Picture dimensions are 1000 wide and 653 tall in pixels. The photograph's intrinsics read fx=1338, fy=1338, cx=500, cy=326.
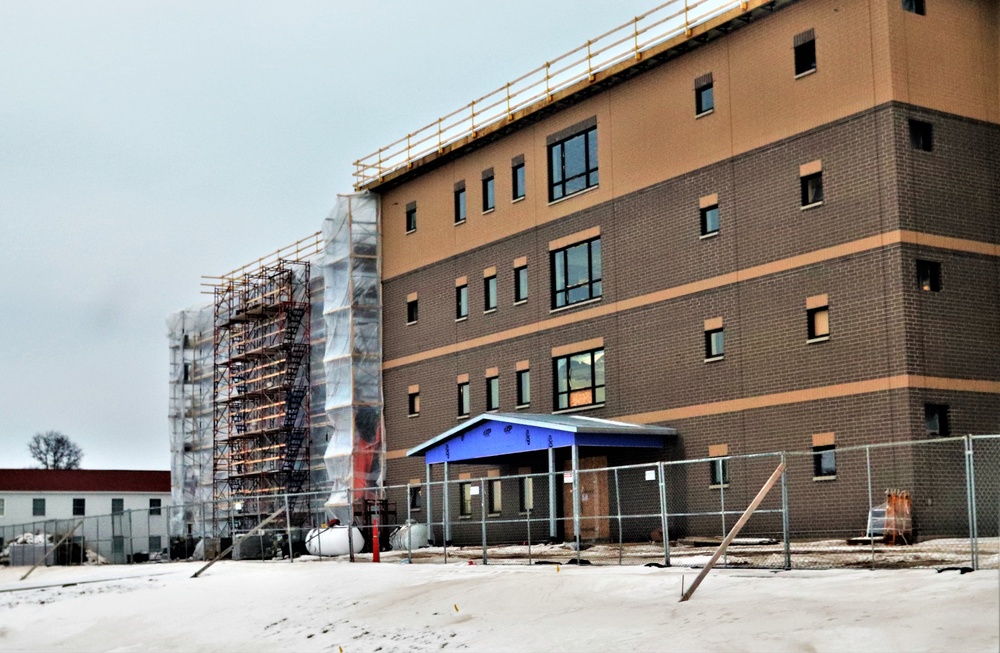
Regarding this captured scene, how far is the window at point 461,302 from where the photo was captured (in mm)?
45875

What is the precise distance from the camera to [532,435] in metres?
37.5

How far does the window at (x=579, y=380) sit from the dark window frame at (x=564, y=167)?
16.7 feet

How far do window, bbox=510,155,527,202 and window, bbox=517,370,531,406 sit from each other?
569 cm

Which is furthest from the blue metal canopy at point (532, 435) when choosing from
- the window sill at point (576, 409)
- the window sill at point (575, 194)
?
the window sill at point (575, 194)

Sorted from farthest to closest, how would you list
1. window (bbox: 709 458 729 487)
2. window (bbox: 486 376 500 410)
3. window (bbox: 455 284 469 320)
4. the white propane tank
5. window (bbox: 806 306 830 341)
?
window (bbox: 455 284 469 320), the white propane tank, window (bbox: 486 376 500 410), window (bbox: 709 458 729 487), window (bbox: 806 306 830 341)

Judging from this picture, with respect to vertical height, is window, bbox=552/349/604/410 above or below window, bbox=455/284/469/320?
below

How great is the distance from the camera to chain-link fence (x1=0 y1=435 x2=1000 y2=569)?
25.8 metres

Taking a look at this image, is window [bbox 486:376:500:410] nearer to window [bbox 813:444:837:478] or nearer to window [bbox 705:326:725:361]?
window [bbox 705:326:725:361]

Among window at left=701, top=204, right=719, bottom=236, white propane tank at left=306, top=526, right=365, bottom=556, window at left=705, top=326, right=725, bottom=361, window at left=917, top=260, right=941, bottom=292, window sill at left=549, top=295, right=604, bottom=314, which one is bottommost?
white propane tank at left=306, top=526, right=365, bottom=556

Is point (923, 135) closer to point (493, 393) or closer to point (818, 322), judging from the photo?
point (818, 322)

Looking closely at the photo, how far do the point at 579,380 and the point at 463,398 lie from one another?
6.30 metres

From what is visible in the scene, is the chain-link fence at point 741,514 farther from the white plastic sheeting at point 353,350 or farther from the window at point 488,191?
the window at point 488,191

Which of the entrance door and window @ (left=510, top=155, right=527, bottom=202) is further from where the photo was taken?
window @ (left=510, top=155, right=527, bottom=202)

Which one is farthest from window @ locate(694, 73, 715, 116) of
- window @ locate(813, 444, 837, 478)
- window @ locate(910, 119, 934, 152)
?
window @ locate(813, 444, 837, 478)
